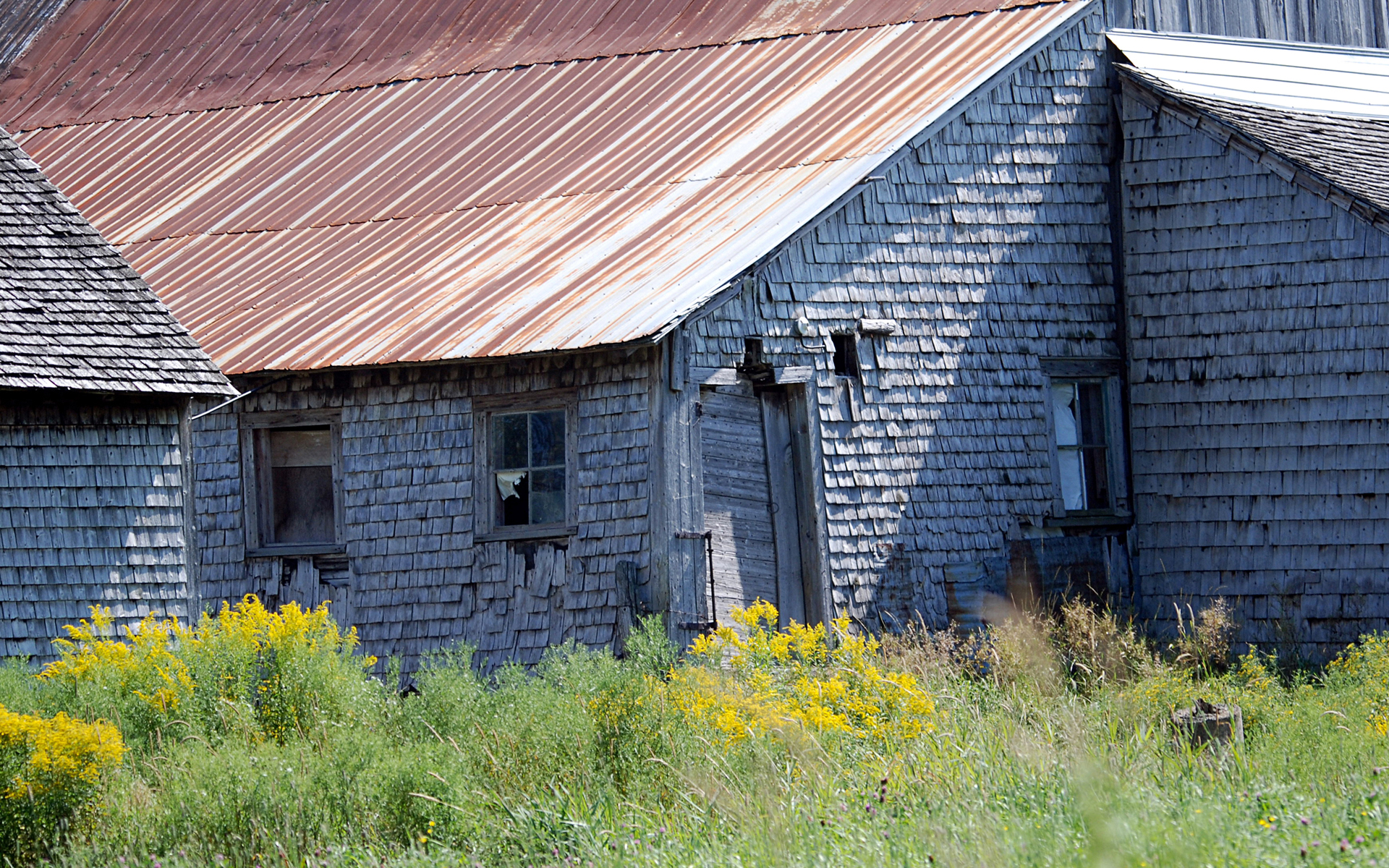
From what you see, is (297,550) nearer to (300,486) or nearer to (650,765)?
(300,486)

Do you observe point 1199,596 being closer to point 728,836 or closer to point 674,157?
point 674,157

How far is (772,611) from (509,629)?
3166 mm

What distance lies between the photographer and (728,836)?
285 inches

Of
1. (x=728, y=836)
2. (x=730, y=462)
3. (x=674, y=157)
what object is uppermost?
(x=674, y=157)

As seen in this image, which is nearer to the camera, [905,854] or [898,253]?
[905,854]

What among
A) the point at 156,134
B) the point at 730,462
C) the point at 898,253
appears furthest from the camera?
the point at 156,134

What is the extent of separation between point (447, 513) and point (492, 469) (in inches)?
19.7

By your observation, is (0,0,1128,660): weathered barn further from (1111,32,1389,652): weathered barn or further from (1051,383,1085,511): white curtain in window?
(1111,32,1389,652): weathered barn

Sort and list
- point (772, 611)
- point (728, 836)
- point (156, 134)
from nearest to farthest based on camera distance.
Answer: point (728, 836)
point (772, 611)
point (156, 134)

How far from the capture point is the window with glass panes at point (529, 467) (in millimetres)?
13086

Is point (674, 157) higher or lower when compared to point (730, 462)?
higher

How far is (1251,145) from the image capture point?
44.2 feet

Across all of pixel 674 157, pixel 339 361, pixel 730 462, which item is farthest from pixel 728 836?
pixel 674 157

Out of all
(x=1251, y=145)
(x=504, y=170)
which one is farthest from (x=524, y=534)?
(x=1251, y=145)
